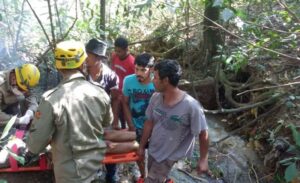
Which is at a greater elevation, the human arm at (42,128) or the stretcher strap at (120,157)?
the human arm at (42,128)

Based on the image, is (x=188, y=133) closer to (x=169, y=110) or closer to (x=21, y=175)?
(x=169, y=110)

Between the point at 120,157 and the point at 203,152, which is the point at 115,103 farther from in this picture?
the point at 203,152

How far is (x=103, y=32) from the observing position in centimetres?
622

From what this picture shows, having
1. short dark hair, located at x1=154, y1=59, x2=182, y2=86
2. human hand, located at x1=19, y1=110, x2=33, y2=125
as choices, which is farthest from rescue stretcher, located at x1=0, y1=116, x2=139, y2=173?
short dark hair, located at x1=154, y1=59, x2=182, y2=86

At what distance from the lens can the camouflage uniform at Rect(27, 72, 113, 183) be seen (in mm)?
2748

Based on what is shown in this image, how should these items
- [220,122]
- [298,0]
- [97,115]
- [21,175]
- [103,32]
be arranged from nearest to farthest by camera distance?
1. [97,115]
2. [21,175]
3. [298,0]
4. [103,32]
5. [220,122]

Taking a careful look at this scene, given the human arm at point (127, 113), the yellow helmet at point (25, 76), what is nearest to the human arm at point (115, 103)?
the human arm at point (127, 113)

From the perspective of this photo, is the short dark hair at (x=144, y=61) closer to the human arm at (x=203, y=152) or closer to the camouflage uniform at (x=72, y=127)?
the camouflage uniform at (x=72, y=127)

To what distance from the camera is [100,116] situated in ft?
10.0

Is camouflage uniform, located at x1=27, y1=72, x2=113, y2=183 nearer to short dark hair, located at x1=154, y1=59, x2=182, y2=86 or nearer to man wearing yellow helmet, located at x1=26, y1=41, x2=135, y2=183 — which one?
man wearing yellow helmet, located at x1=26, y1=41, x2=135, y2=183

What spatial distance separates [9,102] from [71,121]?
5.68 ft

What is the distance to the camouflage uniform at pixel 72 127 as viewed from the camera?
2748 millimetres

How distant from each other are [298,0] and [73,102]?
3.11 meters

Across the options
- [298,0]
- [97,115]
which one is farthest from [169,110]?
[298,0]
